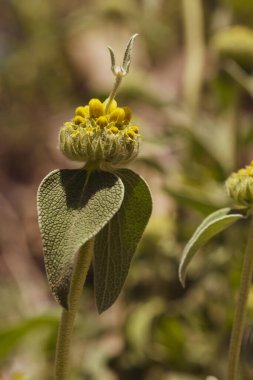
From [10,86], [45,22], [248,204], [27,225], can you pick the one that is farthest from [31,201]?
[248,204]

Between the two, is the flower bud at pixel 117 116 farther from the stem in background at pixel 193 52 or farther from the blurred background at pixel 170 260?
the stem in background at pixel 193 52

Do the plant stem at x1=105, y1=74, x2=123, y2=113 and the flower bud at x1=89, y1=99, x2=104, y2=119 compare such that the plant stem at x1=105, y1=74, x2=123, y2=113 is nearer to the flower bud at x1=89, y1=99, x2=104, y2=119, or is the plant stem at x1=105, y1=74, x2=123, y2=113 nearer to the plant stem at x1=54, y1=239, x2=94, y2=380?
the flower bud at x1=89, y1=99, x2=104, y2=119

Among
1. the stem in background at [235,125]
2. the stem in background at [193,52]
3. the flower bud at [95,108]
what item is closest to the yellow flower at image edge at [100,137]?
the flower bud at [95,108]

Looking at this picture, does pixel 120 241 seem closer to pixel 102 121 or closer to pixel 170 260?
pixel 102 121

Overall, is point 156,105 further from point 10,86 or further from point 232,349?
point 10,86

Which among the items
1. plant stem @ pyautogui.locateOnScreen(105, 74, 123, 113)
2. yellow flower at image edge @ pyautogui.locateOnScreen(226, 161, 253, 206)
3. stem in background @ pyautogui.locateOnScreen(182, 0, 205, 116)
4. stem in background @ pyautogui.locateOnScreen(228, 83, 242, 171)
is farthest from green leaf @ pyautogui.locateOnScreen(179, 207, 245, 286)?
stem in background @ pyautogui.locateOnScreen(182, 0, 205, 116)

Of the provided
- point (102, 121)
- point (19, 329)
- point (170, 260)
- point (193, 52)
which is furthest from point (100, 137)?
Result: point (193, 52)
